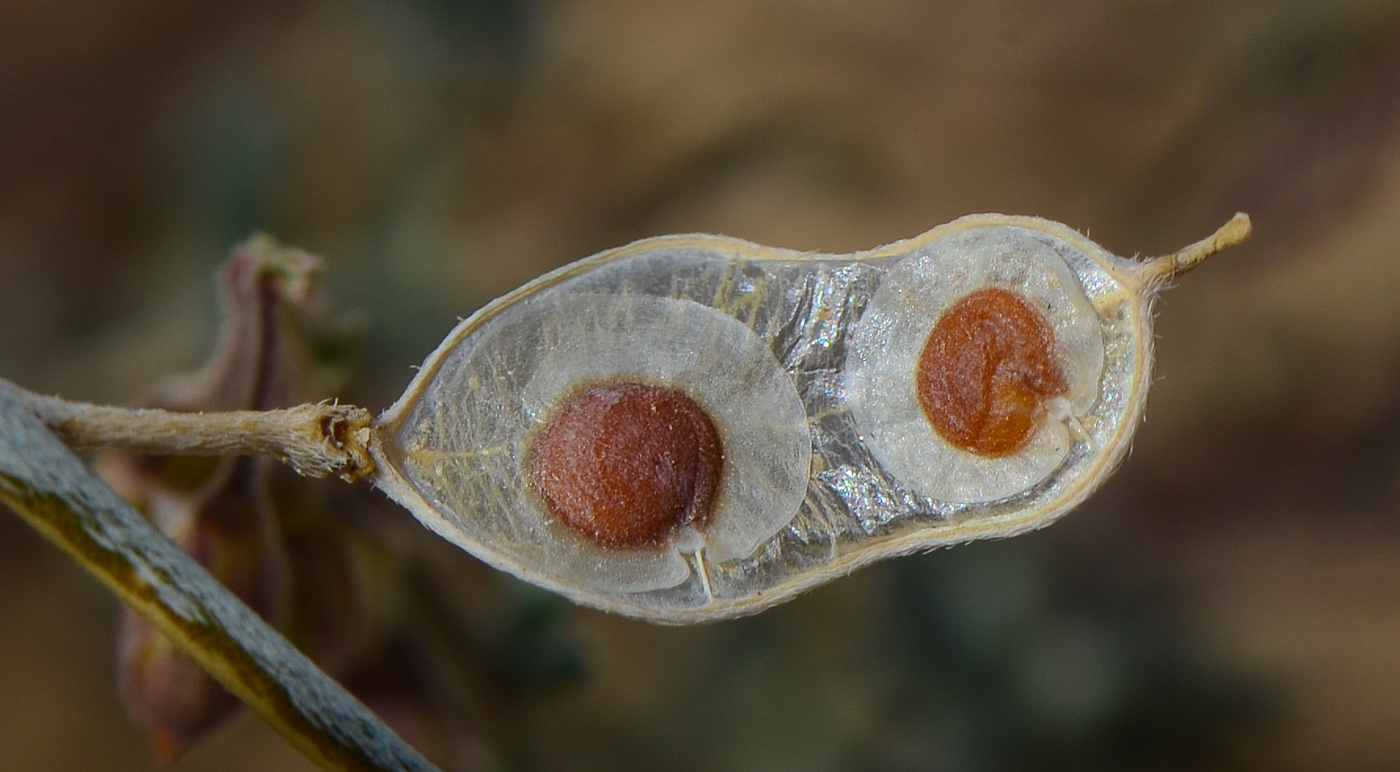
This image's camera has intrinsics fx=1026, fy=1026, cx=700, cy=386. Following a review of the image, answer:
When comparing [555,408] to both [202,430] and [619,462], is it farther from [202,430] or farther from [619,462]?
[202,430]

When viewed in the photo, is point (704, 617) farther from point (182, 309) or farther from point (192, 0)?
point (192, 0)

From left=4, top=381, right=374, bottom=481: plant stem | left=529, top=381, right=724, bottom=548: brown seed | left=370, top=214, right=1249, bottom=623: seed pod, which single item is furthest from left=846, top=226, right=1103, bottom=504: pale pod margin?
left=4, top=381, right=374, bottom=481: plant stem

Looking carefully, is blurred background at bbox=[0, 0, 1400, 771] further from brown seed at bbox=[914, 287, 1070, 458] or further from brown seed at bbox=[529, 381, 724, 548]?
brown seed at bbox=[914, 287, 1070, 458]

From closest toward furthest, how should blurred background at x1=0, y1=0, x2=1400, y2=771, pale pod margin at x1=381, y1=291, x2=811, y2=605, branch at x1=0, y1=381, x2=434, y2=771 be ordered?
1. branch at x1=0, y1=381, x2=434, y2=771
2. pale pod margin at x1=381, y1=291, x2=811, y2=605
3. blurred background at x1=0, y1=0, x2=1400, y2=771

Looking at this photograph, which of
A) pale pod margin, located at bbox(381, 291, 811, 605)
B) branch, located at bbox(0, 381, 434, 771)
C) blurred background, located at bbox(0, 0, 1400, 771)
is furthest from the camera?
blurred background, located at bbox(0, 0, 1400, 771)

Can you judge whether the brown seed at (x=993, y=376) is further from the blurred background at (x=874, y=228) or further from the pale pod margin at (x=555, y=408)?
the blurred background at (x=874, y=228)

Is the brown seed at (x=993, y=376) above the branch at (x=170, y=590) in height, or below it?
below

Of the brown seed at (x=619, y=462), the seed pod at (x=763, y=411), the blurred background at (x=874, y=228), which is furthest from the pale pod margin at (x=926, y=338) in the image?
the blurred background at (x=874, y=228)

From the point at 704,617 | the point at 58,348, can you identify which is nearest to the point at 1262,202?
the point at 704,617
